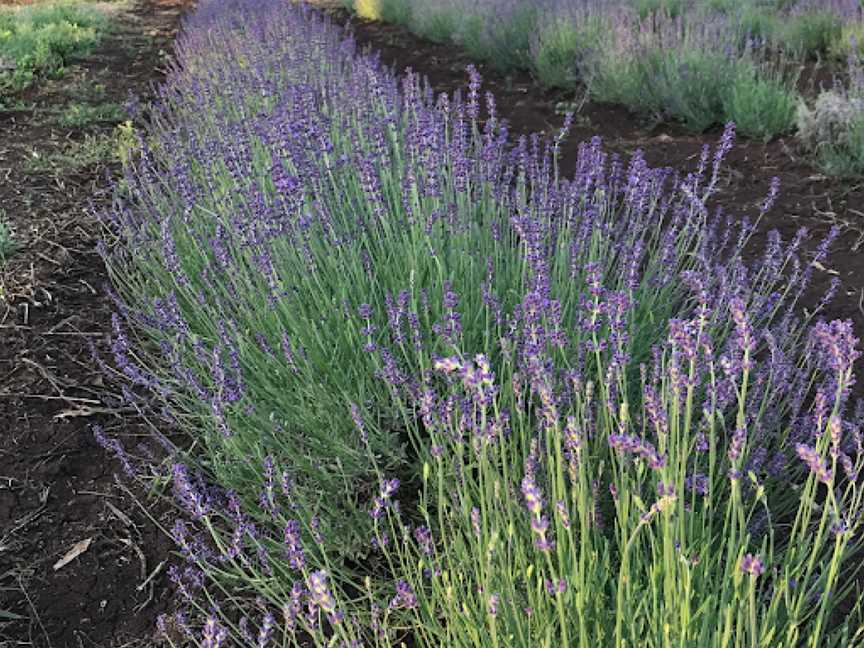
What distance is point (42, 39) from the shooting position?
8586 mm

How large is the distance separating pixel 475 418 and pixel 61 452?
184 centimetres

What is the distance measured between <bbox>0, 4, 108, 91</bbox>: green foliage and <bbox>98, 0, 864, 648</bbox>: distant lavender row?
4.83 metres

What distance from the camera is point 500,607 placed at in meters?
1.59

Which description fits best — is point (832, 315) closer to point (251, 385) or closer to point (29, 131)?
point (251, 385)

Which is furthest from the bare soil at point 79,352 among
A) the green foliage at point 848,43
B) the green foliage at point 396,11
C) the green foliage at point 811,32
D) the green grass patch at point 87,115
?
the green foliage at point 396,11

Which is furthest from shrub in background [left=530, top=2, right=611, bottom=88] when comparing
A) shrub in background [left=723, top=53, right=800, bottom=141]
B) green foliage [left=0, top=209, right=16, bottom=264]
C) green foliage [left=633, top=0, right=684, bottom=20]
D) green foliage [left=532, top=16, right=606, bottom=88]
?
green foliage [left=0, top=209, right=16, bottom=264]

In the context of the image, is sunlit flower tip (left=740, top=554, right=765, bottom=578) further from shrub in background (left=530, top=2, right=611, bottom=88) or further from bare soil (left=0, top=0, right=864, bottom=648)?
shrub in background (left=530, top=2, right=611, bottom=88)

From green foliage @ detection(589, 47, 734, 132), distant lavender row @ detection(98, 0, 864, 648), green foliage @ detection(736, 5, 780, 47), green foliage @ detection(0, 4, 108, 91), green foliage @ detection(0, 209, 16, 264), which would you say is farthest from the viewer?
green foliage @ detection(0, 4, 108, 91)

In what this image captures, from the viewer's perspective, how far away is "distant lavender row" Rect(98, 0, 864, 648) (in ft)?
4.73

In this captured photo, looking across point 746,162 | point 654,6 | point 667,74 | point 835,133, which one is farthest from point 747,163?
point 654,6

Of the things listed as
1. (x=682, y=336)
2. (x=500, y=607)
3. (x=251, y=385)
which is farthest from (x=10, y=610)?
(x=682, y=336)

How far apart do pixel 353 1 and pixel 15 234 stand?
31.0 ft

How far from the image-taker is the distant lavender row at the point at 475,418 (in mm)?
1440

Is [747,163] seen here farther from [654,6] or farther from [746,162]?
[654,6]
